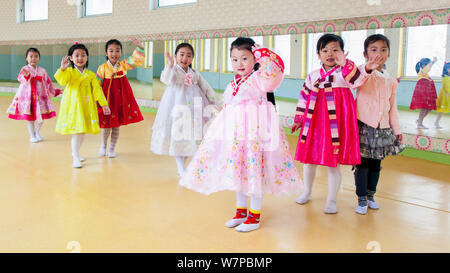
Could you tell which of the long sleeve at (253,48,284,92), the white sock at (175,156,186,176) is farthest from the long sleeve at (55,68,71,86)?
the long sleeve at (253,48,284,92)

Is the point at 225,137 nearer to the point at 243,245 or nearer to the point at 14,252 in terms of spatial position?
the point at 243,245

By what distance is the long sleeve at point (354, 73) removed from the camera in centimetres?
262

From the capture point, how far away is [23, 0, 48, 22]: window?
10.8 metres

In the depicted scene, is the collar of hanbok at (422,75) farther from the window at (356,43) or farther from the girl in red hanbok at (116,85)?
the girl in red hanbok at (116,85)

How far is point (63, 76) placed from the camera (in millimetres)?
3762

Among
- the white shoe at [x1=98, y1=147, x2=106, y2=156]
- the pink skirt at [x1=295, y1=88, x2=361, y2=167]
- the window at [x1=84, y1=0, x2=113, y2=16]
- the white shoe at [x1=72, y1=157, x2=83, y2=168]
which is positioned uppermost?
the window at [x1=84, y1=0, x2=113, y2=16]

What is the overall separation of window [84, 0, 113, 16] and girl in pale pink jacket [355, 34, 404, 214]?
304 inches

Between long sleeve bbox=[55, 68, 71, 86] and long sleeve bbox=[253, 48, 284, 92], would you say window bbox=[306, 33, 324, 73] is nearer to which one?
long sleeve bbox=[55, 68, 71, 86]

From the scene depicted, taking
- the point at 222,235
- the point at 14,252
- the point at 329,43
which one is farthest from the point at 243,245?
the point at 329,43

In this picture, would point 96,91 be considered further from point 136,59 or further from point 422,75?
point 422,75

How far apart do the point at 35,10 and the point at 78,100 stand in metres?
8.41

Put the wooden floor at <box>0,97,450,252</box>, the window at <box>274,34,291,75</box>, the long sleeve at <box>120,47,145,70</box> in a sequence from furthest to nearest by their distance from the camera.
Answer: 1. the window at <box>274,34,291,75</box>
2. the long sleeve at <box>120,47,145,70</box>
3. the wooden floor at <box>0,97,450,252</box>

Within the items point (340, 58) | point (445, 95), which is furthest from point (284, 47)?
A: point (340, 58)

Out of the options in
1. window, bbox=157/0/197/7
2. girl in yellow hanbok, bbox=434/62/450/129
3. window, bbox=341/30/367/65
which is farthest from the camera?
window, bbox=157/0/197/7
